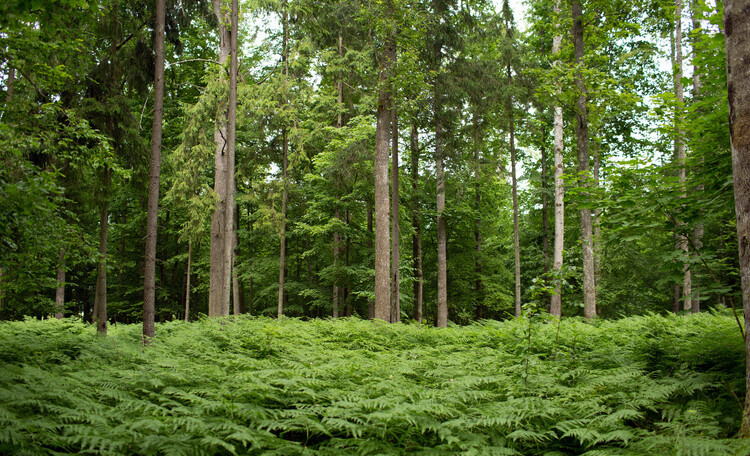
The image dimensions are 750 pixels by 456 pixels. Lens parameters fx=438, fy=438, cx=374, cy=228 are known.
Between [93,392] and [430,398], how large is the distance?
312 cm

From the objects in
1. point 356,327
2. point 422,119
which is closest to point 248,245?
point 422,119

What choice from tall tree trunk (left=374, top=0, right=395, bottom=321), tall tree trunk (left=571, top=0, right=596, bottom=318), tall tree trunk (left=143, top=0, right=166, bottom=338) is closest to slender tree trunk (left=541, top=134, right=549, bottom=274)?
tall tree trunk (left=571, top=0, right=596, bottom=318)

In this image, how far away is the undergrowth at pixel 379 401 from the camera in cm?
321

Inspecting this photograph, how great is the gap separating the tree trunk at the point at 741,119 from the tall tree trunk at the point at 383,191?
9.00 m

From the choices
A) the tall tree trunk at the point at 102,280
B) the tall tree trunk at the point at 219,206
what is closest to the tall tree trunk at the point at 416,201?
the tall tree trunk at the point at 219,206

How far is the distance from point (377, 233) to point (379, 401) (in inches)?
342

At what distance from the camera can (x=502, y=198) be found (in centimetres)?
2605

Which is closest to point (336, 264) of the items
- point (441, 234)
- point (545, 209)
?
point (441, 234)

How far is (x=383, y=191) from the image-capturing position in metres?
12.6

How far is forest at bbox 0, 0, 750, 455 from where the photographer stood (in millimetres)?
3680

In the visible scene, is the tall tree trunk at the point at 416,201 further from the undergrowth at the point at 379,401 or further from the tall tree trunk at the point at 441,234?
the undergrowth at the point at 379,401

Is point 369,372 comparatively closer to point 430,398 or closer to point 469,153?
point 430,398

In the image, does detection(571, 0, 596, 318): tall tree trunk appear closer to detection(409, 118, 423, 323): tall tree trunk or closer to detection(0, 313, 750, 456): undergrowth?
detection(0, 313, 750, 456): undergrowth

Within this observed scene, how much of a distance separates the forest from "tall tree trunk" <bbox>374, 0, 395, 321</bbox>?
0.21 ft
